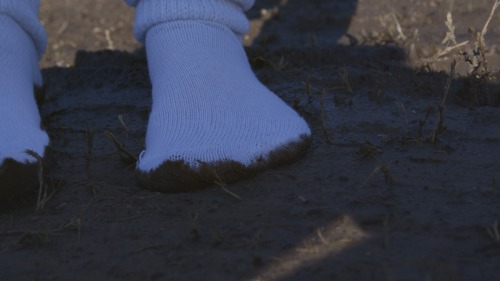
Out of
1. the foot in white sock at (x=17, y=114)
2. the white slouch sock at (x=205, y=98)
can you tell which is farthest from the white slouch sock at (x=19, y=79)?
the white slouch sock at (x=205, y=98)

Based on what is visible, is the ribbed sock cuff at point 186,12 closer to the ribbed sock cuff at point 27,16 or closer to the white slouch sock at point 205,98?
the white slouch sock at point 205,98

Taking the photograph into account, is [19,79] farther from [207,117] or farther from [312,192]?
[312,192]

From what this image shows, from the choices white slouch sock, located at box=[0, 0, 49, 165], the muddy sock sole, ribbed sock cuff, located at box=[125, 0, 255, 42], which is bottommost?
white slouch sock, located at box=[0, 0, 49, 165]

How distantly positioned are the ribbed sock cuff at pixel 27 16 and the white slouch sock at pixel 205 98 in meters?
0.31

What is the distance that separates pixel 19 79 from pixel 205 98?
567 millimetres

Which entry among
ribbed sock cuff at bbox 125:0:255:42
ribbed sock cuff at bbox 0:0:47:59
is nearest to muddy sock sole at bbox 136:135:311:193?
ribbed sock cuff at bbox 125:0:255:42

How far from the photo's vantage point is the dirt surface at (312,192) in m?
1.24

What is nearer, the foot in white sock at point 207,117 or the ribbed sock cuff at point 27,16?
the foot in white sock at point 207,117

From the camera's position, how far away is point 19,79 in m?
2.01

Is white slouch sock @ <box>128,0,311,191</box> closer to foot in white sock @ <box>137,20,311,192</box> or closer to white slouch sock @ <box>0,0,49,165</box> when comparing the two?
foot in white sock @ <box>137,20,311,192</box>

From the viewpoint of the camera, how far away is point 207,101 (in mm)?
1771

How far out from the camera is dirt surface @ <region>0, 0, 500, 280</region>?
4.07ft

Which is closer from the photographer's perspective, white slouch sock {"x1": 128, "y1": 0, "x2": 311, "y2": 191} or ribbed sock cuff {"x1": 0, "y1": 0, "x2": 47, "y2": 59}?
white slouch sock {"x1": 128, "y1": 0, "x2": 311, "y2": 191}

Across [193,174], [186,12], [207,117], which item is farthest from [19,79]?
[193,174]
